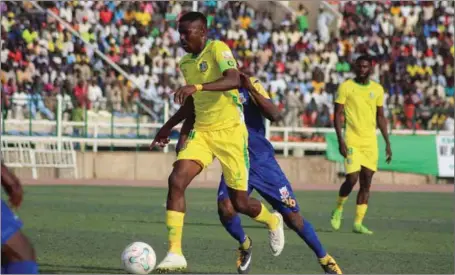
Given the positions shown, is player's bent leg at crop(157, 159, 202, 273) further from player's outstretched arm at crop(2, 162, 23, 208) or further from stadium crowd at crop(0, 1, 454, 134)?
stadium crowd at crop(0, 1, 454, 134)

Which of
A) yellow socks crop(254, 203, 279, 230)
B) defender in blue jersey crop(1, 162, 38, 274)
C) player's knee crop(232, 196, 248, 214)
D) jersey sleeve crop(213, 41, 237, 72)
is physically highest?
jersey sleeve crop(213, 41, 237, 72)

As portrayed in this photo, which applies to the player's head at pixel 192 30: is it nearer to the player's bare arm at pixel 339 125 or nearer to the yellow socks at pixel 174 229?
the yellow socks at pixel 174 229

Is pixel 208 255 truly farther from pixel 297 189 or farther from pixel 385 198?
pixel 297 189

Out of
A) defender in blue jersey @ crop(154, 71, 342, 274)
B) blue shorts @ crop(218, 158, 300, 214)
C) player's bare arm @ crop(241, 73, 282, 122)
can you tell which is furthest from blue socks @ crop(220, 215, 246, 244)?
player's bare arm @ crop(241, 73, 282, 122)

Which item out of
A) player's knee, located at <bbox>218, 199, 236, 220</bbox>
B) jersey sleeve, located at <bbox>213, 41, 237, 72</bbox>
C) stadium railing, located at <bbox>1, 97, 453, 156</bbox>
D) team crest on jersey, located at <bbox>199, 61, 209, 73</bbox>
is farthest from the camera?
stadium railing, located at <bbox>1, 97, 453, 156</bbox>

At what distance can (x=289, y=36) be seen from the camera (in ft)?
122

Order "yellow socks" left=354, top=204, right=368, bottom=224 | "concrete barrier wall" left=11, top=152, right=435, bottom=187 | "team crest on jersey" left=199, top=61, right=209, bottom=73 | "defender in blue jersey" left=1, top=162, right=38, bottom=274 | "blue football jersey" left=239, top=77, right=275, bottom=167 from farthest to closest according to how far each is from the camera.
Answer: "concrete barrier wall" left=11, top=152, right=435, bottom=187 → "yellow socks" left=354, top=204, right=368, bottom=224 → "blue football jersey" left=239, top=77, right=275, bottom=167 → "team crest on jersey" left=199, top=61, right=209, bottom=73 → "defender in blue jersey" left=1, top=162, right=38, bottom=274

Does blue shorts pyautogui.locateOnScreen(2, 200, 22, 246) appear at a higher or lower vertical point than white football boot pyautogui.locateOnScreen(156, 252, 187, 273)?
higher

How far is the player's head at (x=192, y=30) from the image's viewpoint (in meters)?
10.5

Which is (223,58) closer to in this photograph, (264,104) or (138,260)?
(264,104)

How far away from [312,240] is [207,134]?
1279 mm

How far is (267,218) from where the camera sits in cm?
1116

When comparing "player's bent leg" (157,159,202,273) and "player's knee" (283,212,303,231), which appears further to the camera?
"player's knee" (283,212,303,231)

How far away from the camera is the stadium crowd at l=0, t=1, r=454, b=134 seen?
31.1 m
